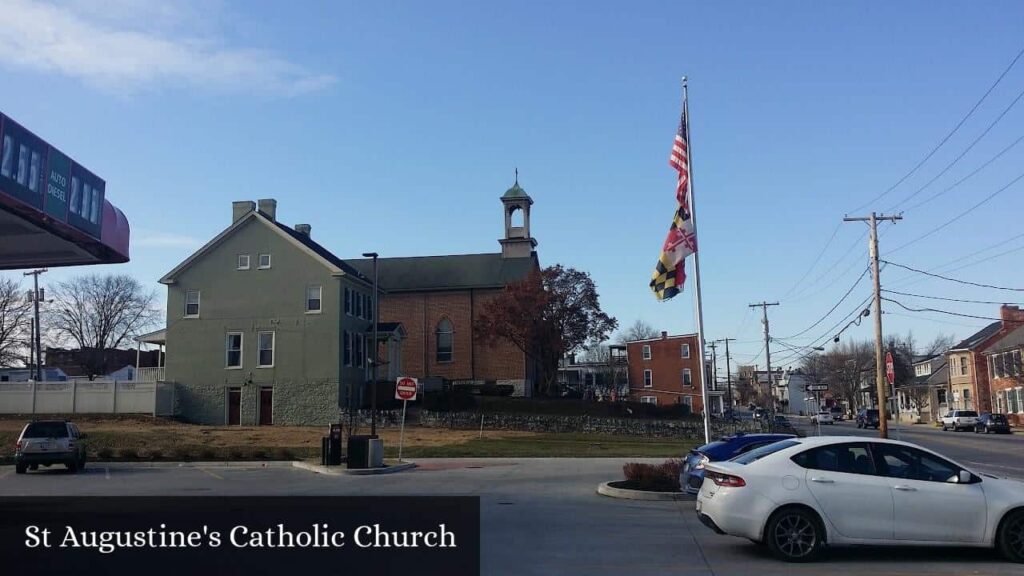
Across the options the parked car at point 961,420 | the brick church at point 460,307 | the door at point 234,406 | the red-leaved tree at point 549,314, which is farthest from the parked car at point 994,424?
the door at point 234,406

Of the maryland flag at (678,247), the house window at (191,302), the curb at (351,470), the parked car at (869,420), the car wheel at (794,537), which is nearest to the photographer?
the car wheel at (794,537)

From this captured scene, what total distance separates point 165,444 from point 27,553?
1004 inches

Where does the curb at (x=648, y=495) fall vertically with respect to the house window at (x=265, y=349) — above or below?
below

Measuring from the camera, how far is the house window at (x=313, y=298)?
49.2 meters

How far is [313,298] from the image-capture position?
49.4 m

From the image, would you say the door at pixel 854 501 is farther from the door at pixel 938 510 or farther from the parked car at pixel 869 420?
the parked car at pixel 869 420

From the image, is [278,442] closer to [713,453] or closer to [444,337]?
[713,453]

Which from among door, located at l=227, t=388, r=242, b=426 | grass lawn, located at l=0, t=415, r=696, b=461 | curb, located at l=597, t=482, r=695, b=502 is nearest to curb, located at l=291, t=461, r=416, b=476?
grass lawn, located at l=0, t=415, r=696, b=461

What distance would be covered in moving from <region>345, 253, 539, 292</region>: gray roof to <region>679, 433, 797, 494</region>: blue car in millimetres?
47194

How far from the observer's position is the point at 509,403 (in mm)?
51906

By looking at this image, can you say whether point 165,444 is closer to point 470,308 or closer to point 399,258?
point 470,308

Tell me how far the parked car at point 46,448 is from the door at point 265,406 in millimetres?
22739

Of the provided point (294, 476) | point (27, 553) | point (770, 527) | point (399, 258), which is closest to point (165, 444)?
point (294, 476)

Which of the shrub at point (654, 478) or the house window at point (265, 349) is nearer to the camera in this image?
the shrub at point (654, 478)
